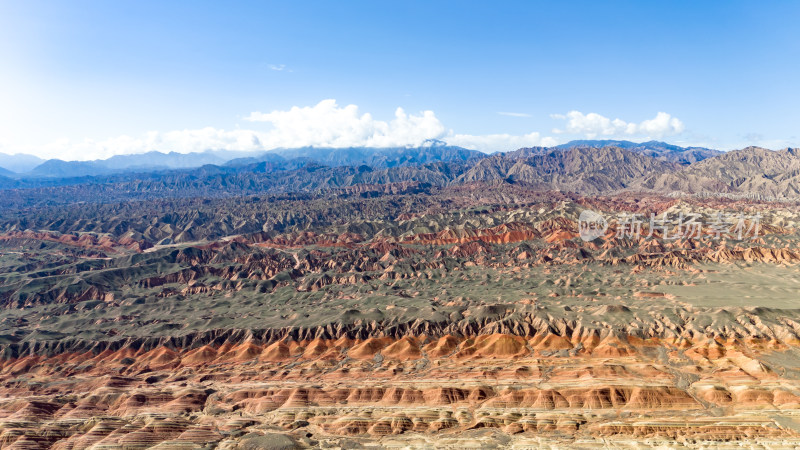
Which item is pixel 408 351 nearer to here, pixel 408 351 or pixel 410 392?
pixel 408 351

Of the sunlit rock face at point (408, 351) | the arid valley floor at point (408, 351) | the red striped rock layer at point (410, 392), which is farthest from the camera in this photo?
the sunlit rock face at point (408, 351)

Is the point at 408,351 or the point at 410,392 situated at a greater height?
the point at 410,392

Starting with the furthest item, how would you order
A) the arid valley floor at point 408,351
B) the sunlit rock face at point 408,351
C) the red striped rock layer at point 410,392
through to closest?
1. the sunlit rock face at point 408,351
2. the arid valley floor at point 408,351
3. the red striped rock layer at point 410,392

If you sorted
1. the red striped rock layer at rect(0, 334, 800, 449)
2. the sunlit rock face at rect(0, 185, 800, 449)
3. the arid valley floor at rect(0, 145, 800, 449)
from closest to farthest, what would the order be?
1. the red striped rock layer at rect(0, 334, 800, 449)
2. the arid valley floor at rect(0, 145, 800, 449)
3. the sunlit rock face at rect(0, 185, 800, 449)

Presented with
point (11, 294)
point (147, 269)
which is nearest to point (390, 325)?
point (147, 269)

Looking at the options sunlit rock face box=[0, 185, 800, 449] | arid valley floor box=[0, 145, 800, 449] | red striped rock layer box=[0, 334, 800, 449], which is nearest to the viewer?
red striped rock layer box=[0, 334, 800, 449]

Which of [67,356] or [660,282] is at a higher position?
[660,282]

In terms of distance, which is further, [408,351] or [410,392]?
[408,351]

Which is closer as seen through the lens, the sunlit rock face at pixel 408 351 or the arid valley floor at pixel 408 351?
the arid valley floor at pixel 408 351

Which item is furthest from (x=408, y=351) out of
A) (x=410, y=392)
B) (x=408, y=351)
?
(x=410, y=392)

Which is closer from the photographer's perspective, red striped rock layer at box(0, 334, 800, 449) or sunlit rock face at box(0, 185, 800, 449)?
red striped rock layer at box(0, 334, 800, 449)

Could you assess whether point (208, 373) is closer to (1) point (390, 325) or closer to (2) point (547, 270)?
(1) point (390, 325)
